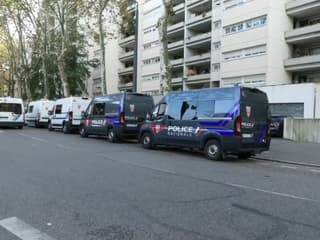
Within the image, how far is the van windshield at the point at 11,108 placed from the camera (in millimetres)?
26375

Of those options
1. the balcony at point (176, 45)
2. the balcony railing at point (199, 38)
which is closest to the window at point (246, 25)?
the balcony railing at point (199, 38)

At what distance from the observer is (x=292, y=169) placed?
36.3ft

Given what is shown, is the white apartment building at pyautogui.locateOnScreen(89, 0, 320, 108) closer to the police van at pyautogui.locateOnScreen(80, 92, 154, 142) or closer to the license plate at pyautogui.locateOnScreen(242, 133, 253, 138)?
the police van at pyautogui.locateOnScreen(80, 92, 154, 142)

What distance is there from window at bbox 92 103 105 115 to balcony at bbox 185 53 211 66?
25.0 m

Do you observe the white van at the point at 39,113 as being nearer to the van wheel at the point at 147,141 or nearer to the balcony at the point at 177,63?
the van wheel at the point at 147,141

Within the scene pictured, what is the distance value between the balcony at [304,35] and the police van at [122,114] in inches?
822

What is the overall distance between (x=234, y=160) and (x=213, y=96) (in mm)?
2177

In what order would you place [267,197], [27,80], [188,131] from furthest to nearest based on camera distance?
[27,80]
[188,131]
[267,197]

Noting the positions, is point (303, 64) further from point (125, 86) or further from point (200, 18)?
point (125, 86)

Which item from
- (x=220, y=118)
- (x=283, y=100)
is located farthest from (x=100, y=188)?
(x=283, y=100)

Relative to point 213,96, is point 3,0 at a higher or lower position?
higher

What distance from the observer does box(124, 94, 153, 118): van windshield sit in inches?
704

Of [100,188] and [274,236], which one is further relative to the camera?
[100,188]

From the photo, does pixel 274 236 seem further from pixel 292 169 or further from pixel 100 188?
pixel 292 169
